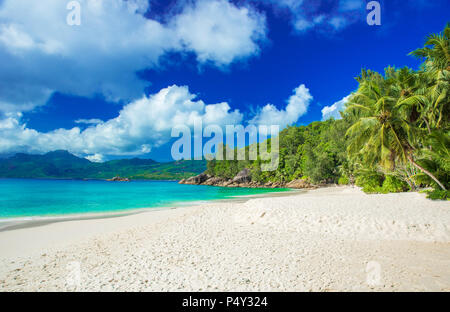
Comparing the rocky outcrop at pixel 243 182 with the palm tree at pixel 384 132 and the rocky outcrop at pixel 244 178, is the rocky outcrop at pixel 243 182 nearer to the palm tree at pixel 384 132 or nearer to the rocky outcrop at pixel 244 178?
the rocky outcrop at pixel 244 178

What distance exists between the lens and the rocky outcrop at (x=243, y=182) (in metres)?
56.4

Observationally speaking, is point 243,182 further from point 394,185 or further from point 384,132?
point 384,132

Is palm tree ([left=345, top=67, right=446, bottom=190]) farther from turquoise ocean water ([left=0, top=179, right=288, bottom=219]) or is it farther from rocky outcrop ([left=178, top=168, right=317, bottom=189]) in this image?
rocky outcrop ([left=178, top=168, right=317, bottom=189])

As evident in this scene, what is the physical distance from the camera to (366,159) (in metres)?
13.9

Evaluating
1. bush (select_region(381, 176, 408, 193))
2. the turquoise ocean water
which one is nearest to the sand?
bush (select_region(381, 176, 408, 193))

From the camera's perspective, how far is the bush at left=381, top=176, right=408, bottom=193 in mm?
18364

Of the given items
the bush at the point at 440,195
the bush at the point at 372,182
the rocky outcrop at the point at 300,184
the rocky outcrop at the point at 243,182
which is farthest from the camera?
the rocky outcrop at the point at 243,182

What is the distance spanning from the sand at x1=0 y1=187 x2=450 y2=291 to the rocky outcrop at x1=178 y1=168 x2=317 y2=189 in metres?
46.5

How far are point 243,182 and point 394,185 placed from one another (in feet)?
189

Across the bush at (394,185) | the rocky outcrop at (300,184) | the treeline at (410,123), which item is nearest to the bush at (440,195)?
the treeline at (410,123)

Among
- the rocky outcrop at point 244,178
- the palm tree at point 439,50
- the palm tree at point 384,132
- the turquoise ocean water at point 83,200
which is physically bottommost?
the turquoise ocean water at point 83,200

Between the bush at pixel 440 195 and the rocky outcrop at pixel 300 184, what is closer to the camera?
the bush at pixel 440 195

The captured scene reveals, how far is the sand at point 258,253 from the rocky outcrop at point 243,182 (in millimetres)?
46530

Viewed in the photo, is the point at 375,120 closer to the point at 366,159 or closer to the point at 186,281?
the point at 366,159
